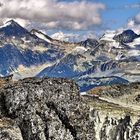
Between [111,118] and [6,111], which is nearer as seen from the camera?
[6,111]

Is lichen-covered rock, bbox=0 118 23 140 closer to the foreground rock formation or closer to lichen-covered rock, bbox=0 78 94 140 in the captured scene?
the foreground rock formation

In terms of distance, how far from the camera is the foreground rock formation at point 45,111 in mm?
31688

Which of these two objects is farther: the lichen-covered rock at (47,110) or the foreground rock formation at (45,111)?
the lichen-covered rock at (47,110)

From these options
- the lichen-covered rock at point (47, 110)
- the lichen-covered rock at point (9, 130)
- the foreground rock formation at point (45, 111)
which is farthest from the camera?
the lichen-covered rock at point (47, 110)

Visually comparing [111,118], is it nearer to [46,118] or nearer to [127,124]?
[127,124]

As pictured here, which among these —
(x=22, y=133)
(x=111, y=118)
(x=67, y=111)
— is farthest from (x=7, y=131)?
(x=111, y=118)

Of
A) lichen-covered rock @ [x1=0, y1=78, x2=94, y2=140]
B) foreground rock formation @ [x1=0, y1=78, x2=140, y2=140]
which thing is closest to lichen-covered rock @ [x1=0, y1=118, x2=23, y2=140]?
foreground rock formation @ [x1=0, y1=78, x2=140, y2=140]

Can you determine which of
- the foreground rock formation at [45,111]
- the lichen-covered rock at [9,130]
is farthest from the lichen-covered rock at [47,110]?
the lichen-covered rock at [9,130]

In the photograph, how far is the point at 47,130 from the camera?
31.8 metres

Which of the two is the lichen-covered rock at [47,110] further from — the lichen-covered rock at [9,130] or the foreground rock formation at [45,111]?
the lichen-covered rock at [9,130]

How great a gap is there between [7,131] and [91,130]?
231 inches

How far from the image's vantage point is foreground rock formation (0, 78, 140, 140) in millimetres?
31688

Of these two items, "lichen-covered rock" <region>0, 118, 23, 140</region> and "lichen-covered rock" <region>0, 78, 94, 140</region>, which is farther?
"lichen-covered rock" <region>0, 78, 94, 140</region>

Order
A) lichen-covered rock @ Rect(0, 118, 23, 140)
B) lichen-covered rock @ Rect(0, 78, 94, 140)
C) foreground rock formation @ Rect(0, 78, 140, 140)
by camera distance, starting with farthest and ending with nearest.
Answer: lichen-covered rock @ Rect(0, 78, 94, 140) → foreground rock formation @ Rect(0, 78, 140, 140) → lichen-covered rock @ Rect(0, 118, 23, 140)
